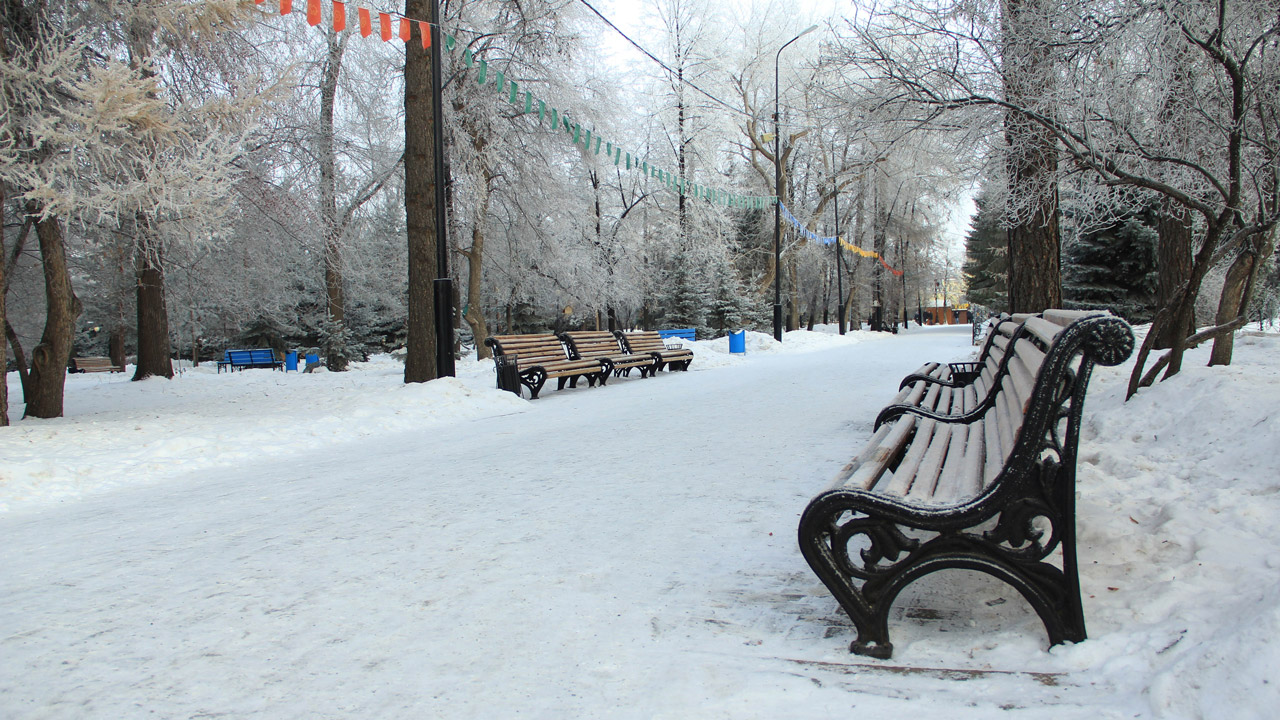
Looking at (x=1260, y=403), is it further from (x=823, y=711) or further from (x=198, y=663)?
(x=198, y=663)

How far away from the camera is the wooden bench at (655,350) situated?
1401cm

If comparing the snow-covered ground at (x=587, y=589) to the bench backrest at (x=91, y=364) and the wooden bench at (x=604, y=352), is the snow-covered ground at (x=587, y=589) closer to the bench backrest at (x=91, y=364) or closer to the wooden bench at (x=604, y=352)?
the wooden bench at (x=604, y=352)

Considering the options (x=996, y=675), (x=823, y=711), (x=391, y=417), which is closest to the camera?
(x=823, y=711)

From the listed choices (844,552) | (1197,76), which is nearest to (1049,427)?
(844,552)

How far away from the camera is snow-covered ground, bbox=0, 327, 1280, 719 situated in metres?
2.18

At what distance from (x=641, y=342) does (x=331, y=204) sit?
7510 mm

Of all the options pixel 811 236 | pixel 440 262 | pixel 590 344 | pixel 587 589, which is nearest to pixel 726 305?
pixel 811 236

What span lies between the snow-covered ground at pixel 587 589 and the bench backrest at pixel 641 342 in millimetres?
7777

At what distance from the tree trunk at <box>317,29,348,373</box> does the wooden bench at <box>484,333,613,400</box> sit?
5.10 metres

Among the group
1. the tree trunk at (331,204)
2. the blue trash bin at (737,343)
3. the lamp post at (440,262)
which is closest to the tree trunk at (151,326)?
the tree trunk at (331,204)

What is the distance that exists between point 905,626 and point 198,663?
2371mm

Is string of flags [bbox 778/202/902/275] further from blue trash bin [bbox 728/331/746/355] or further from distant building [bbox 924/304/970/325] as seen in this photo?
distant building [bbox 924/304/970/325]

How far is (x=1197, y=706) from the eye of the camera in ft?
6.27

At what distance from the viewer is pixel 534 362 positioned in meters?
10.7
